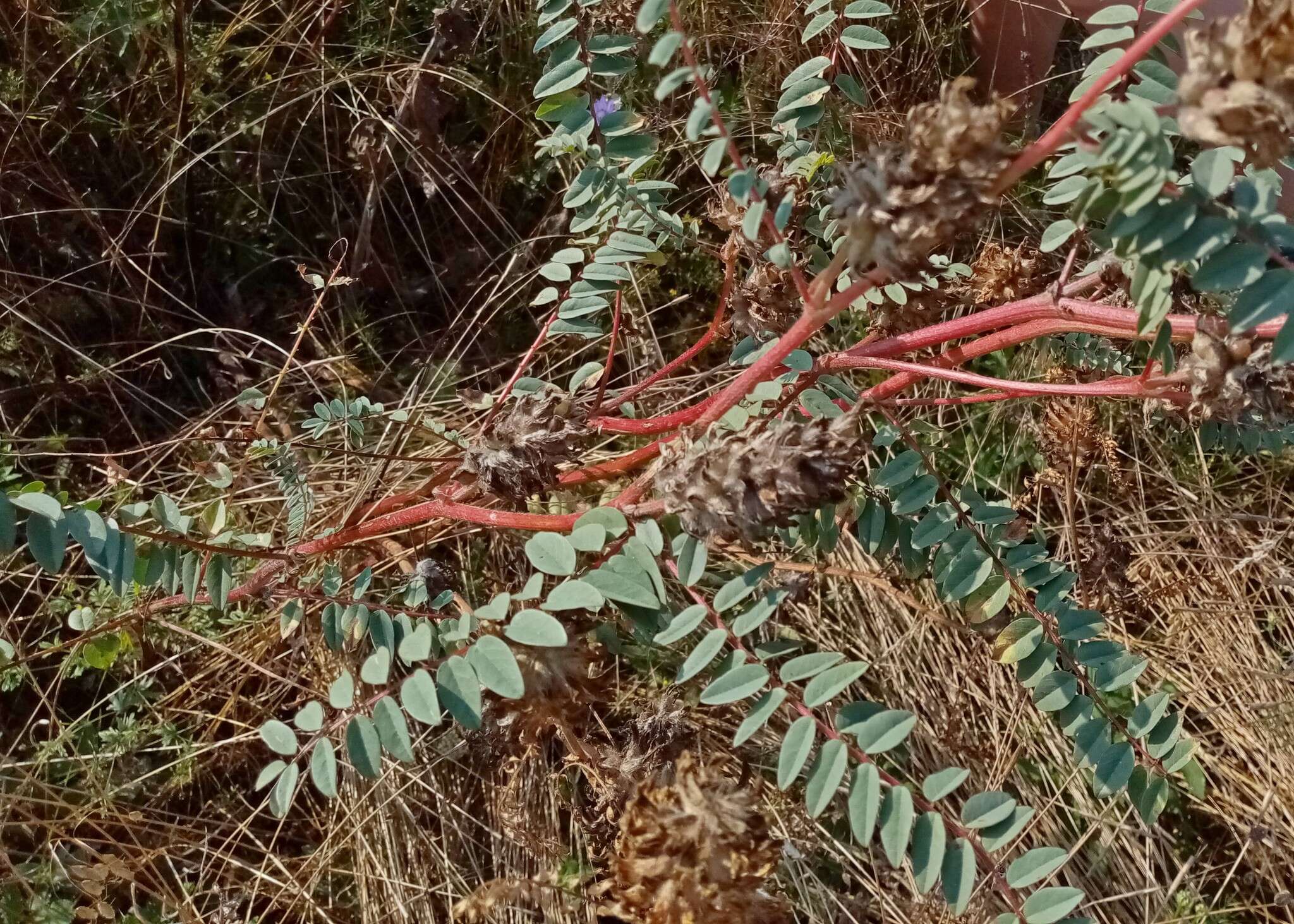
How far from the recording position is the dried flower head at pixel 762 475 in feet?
3.97

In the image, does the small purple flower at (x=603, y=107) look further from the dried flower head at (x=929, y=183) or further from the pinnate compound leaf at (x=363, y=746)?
the pinnate compound leaf at (x=363, y=746)

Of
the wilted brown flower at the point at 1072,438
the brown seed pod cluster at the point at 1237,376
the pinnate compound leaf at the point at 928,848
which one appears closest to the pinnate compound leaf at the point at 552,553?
the pinnate compound leaf at the point at 928,848

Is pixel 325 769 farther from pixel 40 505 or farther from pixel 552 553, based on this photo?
pixel 40 505

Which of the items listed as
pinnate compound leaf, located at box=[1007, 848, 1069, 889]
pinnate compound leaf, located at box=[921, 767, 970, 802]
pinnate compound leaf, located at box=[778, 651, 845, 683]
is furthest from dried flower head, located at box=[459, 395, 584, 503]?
pinnate compound leaf, located at box=[1007, 848, 1069, 889]

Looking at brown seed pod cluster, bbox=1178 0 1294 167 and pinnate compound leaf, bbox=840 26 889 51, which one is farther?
pinnate compound leaf, bbox=840 26 889 51

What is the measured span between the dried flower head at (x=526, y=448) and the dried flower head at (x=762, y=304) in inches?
19.0

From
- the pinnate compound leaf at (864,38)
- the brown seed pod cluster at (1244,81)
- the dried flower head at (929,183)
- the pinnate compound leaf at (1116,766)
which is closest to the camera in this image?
the brown seed pod cluster at (1244,81)

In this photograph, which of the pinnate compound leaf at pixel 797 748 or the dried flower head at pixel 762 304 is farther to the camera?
the dried flower head at pixel 762 304

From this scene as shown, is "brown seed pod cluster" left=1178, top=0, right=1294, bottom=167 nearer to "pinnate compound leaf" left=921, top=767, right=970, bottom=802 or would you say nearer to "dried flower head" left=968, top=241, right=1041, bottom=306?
"pinnate compound leaf" left=921, top=767, right=970, bottom=802

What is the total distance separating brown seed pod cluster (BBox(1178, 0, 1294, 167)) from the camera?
924 mm

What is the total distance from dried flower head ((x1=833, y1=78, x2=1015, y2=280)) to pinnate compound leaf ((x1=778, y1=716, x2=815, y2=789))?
0.60 metres

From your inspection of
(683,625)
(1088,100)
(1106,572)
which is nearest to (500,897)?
(683,625)

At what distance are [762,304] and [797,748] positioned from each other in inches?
40.0

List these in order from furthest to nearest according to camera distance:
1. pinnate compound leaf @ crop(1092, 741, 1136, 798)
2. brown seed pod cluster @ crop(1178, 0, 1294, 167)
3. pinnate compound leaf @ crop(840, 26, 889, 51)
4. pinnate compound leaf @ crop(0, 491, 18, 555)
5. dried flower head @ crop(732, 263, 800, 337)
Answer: dried flower head @ crop(732, 263, 800, 337) < pinnate compound leaf @ crop(840, 26, 889, 51) < pinnate compound leaf @ crop(1092, 741, 1136, 798) < pinnate compound leaf @ crop(0, 491, 18, 555) < brown seed pod cluster @ crop(1178, 0, 1294, 167)
